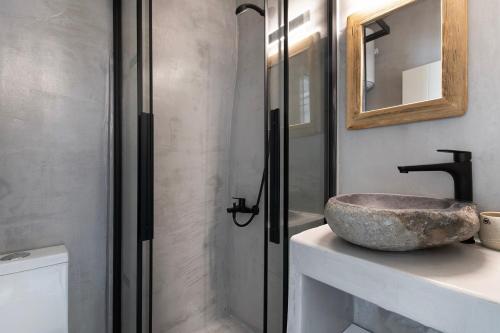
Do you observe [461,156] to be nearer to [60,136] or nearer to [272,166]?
[272,166]

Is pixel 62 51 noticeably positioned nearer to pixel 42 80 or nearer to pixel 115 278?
pixel 42 80

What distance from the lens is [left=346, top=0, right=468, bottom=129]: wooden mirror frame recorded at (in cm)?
83

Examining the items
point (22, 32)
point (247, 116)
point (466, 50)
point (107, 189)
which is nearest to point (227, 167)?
point (247, 116)

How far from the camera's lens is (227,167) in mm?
1795

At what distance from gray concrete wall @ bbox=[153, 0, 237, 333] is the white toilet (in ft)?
1.66

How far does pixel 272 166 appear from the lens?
895 mm

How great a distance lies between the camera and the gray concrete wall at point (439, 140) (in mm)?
781

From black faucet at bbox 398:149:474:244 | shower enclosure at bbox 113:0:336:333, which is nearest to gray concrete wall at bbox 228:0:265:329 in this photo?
shower enclosure at bbox 113:0:336:333

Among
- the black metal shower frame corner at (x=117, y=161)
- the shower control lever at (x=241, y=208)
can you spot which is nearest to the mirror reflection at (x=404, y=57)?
the shower control lever at (x=241, y=208)

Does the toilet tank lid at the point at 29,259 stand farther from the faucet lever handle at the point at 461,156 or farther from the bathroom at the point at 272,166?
the faucet lever handle at the point at 461,156

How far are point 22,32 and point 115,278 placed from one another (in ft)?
4.16

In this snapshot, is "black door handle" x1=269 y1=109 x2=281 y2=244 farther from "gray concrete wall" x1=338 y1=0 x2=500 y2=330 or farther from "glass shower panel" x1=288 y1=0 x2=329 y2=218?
"gray concrete wall" x1=338 y1=0 x2=500 y2=330

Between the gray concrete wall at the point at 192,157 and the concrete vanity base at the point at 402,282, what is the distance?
100 centimetres

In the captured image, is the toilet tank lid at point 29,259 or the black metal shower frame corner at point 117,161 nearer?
the toilet tank lid at point 29,259
